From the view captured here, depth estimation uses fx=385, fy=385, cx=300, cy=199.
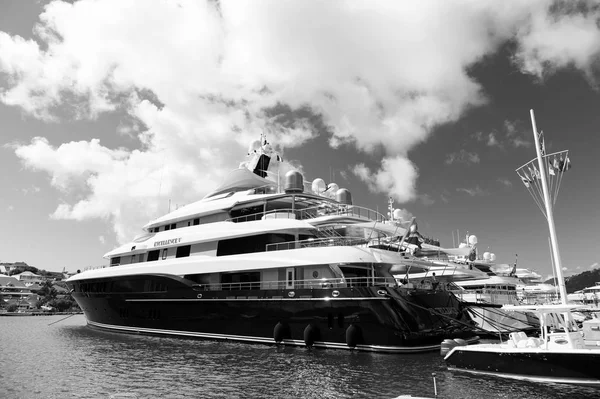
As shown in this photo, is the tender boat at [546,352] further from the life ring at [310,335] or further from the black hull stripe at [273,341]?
the life ring at [310,335]

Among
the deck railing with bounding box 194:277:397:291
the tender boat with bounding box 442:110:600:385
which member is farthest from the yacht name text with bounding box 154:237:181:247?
the tender boat with bounding box 442:110:600:385

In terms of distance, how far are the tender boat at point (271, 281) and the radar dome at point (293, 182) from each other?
0.19ft

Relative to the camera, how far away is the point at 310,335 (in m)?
17.1

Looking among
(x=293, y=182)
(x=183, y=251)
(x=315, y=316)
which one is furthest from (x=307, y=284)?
(x=183, y=251)

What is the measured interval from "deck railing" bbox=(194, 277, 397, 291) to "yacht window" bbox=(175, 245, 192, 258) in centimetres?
314

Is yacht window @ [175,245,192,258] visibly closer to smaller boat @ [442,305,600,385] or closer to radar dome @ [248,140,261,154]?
radar dome @ [248,140,261,154]

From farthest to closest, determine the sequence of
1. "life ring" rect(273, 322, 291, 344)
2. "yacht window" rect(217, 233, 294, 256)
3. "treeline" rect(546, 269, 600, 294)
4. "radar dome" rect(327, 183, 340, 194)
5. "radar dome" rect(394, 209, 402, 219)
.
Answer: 1. "treeline" rect(546, 269, 600, 294)
2. "radar dome" rect(394, 209, 402, 219)
3. "radar dome" rect(327, 183, 340, 194)
4. "yacht window" rect(217, 233, 294, 256)
5. "life ring" rect(273, 322, 291, 344)

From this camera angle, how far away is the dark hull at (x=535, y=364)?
10.8 meters

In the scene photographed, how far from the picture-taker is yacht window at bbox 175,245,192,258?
23.7 m

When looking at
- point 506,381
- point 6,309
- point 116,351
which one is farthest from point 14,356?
point 6,309

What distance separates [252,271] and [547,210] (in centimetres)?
1347

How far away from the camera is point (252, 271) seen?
66.3 feet

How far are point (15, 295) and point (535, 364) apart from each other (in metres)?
105

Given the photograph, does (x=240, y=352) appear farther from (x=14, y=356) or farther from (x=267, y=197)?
(x=14, y=356)
